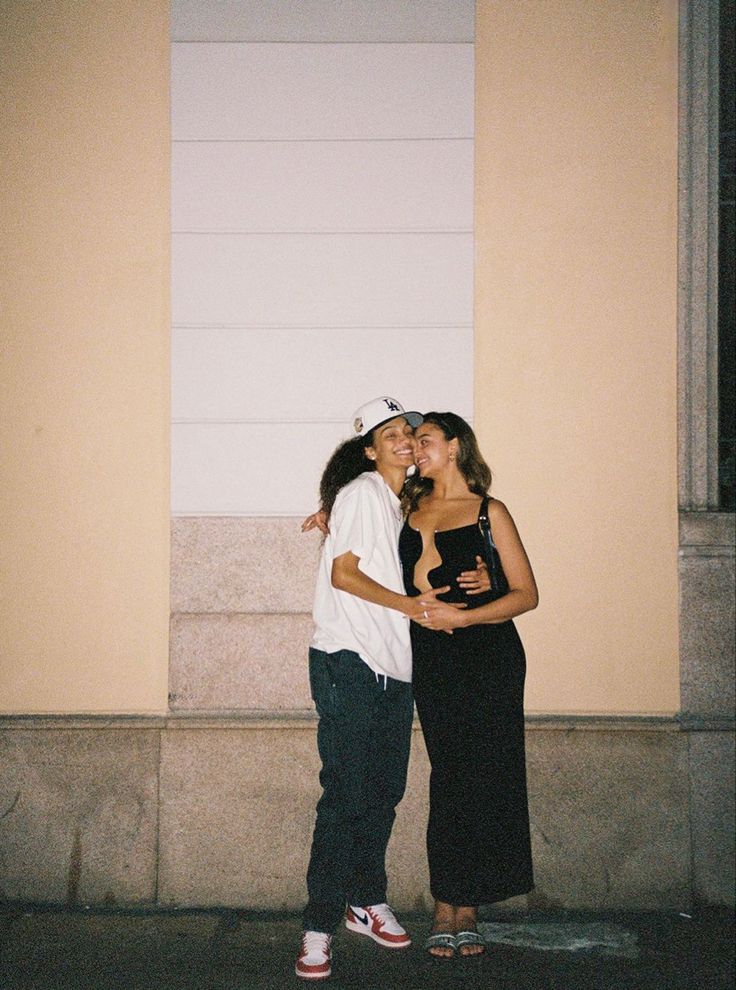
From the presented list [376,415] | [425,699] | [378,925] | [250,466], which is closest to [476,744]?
[425,699]

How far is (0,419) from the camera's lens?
4195 mm

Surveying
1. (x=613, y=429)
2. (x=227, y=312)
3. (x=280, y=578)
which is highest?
(x=227, y=312)

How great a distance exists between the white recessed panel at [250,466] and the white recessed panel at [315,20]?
1812 millimetres

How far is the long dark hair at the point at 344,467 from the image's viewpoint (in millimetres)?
3619

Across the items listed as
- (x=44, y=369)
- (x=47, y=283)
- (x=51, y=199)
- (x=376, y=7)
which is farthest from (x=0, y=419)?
(x=376, y=7)

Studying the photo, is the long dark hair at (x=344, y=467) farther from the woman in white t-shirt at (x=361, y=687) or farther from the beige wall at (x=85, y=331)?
the beige wall at (x=85, y=331)

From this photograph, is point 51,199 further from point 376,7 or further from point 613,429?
point 613,429

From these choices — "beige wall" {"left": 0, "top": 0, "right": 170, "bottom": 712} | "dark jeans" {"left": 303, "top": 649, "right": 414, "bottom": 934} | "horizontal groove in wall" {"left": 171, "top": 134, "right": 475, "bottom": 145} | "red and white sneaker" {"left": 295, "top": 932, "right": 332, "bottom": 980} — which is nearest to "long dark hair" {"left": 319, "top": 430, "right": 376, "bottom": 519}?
"dark jeans" {"left": 303, "top": 649, "right": 414, "bottom": 934}

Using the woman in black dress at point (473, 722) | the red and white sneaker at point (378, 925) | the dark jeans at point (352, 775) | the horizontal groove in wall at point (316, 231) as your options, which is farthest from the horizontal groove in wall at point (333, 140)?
the red and white sneaker at point (378, 925)

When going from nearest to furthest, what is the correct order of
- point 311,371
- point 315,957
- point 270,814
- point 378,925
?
point 315,957 → point 378,925 → point 270,814 → point 311,371

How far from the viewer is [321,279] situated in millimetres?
4156

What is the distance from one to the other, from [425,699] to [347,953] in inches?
40.9

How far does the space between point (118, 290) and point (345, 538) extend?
5.73 ft

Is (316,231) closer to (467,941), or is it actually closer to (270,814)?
(270,814)
